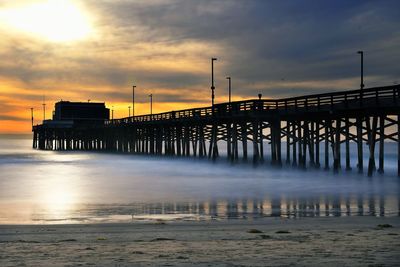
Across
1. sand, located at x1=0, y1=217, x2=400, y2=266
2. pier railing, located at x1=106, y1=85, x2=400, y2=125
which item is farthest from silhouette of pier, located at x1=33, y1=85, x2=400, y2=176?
sand, located at x1=0, y1=217, x2=400, y2=266

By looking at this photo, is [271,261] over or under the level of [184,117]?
under

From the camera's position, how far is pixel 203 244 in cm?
1027

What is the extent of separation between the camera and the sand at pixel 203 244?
8719 millimetres

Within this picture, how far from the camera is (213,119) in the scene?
157ft

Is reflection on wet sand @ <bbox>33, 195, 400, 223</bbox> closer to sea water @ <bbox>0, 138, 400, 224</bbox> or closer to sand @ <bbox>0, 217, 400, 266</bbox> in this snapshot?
sea water @ <bbox>0, 138, 400, 224</bbox>

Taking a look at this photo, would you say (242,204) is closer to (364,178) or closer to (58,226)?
(58,226)

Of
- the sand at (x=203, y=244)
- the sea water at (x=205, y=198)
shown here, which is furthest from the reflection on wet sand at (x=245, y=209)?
the sand at (x=203, y=244)

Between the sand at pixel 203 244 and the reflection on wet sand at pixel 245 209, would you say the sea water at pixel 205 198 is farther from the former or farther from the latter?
the sand at pixel 203 244

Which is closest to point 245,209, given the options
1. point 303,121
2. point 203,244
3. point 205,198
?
Answer: point 205,198

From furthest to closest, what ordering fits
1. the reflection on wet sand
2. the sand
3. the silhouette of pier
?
the silhouette of pier
the reflection on wet sand
the sand

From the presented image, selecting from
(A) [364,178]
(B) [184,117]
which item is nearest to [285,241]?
(A) [364,178]

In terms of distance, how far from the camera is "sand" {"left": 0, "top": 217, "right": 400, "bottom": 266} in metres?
8.72

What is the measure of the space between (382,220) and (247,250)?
242 inches

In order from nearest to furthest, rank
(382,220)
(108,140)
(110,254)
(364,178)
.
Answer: (110,254), (382,220), (364,178), (108,140)
